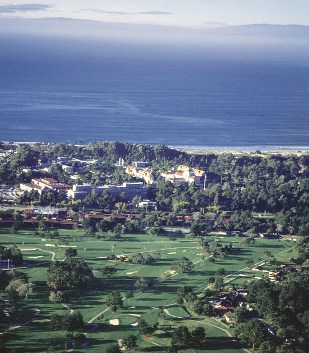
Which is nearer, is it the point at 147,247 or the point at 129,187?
the point at 147,247

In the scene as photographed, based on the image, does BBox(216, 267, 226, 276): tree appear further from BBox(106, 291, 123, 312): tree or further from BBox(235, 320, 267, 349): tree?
BBox(235, 320, 267, 349): tree

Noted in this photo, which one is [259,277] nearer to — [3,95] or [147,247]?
[147,247]

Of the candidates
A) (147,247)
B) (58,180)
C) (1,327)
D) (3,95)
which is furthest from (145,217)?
(3,95)

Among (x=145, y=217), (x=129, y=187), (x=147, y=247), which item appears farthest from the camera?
(x=129, y=187)

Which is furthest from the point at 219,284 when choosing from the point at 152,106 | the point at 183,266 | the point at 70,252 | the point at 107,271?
the point at 152,106

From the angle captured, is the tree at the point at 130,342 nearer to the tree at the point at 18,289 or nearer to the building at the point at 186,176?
the tree at the point at 18,289
